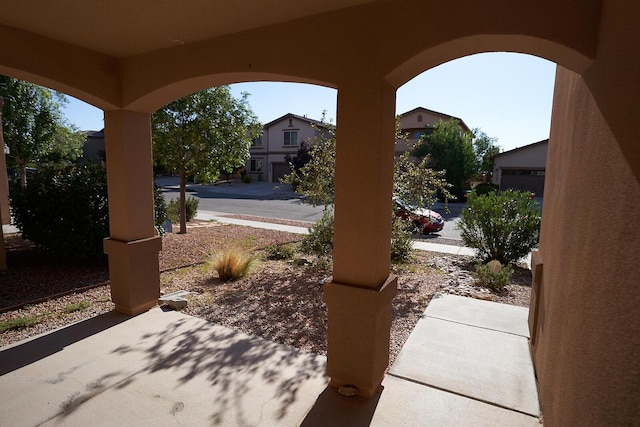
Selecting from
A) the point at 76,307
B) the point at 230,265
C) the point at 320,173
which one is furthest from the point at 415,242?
the point at 76,307

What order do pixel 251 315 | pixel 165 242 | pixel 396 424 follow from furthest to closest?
pixel 165 242
pixel 251 315
pixel 396 424

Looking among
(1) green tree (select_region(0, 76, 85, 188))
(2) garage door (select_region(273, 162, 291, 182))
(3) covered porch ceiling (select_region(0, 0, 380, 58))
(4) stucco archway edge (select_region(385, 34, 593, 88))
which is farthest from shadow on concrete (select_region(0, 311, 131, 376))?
(2) garage door (select_region(273, 162, 291, 182))

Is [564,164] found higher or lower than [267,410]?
higher

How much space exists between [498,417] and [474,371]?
655 mm

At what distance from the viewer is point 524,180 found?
1001 inches

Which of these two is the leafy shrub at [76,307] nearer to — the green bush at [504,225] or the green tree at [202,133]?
the green tree at [202,133]

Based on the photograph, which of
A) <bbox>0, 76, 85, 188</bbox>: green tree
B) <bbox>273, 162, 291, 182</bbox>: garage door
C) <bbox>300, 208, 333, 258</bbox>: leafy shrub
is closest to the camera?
<bbox>300, 208, 333, 258</bbox>: leafy shrub

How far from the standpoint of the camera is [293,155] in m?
34.6

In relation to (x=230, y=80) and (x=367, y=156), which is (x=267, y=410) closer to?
(x=367, y=156)

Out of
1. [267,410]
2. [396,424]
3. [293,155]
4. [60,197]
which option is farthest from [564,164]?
[293,155]

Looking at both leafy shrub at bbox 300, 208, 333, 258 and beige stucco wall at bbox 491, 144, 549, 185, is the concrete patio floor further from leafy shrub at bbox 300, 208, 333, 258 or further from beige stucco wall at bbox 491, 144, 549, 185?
beige stucco wall at bbox 491, 144, 549, 185

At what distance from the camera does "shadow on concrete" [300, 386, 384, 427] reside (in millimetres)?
2799

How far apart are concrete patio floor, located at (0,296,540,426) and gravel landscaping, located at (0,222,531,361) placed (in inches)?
16.7

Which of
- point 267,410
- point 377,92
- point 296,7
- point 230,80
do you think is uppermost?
point 296,7
